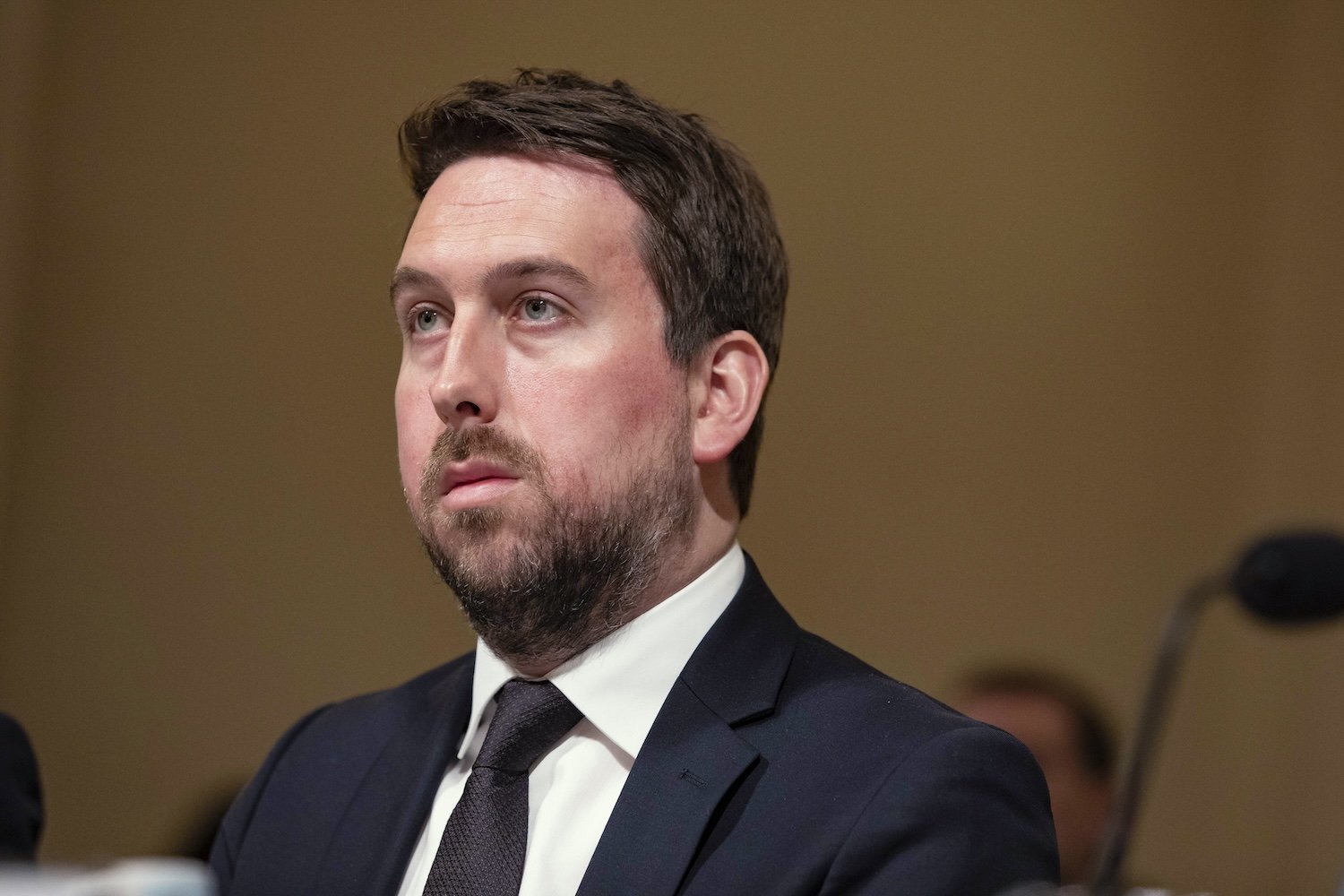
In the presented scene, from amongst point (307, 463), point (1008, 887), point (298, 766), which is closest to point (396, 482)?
point (307, 463)

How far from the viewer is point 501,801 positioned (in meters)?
1.92

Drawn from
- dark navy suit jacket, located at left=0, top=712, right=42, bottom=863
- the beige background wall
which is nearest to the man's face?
dark navy suit jacket, located at left=0, top=712, right=42, bottom=863

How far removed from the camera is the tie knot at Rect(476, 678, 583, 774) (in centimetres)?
195

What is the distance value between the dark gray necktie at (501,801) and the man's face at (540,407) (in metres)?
0.08

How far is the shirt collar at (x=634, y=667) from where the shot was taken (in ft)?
6.35

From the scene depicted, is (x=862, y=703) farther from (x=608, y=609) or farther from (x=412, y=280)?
(x=412, y=280)

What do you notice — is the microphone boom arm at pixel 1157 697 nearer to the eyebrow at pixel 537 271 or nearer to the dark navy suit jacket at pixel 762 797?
the dark navy suit jacket at pixel 762 797

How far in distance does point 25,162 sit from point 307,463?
3.71ft

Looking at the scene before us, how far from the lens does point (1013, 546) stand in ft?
16.3

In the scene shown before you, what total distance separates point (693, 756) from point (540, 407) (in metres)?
0.47

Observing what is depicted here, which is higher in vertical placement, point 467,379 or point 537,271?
point 537,271

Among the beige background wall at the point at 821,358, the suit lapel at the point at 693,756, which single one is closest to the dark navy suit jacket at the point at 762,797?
the suit lapel at the point at 693,756

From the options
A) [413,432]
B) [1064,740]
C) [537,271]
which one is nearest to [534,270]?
[537,271]

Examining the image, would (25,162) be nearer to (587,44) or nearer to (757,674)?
(587,44)
